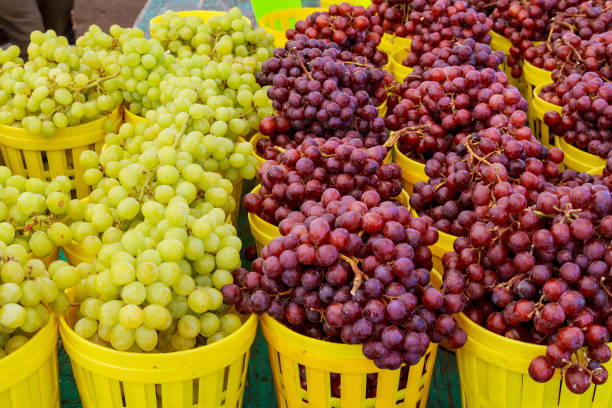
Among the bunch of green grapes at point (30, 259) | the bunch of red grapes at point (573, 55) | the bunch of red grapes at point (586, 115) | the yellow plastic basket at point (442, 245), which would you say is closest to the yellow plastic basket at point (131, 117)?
the bunch of green grapes at point (30, 259)

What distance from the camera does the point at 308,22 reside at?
234 cm

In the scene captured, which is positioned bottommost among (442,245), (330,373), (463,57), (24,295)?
→ (330,373)

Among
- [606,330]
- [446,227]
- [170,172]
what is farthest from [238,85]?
[606,330]

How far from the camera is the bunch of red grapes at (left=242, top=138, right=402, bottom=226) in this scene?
A: 1.46 m

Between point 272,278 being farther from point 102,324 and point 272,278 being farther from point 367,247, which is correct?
point 102,324

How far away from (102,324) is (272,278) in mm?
339

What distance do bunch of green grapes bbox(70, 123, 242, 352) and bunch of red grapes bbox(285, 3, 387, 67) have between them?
0.97 meters

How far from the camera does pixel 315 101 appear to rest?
174 centimetres

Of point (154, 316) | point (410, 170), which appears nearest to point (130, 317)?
point (154, 316)

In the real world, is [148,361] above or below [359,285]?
below

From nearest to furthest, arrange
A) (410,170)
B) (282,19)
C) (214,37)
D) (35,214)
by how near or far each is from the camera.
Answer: (35,214) → (410,170) → (214,37) → (282,19)

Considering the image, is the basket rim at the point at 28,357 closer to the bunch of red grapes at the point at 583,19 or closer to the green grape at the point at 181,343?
the green grape at the point at 181,343

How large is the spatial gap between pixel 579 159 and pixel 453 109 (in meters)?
A: 0.44

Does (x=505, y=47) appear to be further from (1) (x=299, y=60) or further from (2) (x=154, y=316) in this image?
(2) (x=154, y=316)
